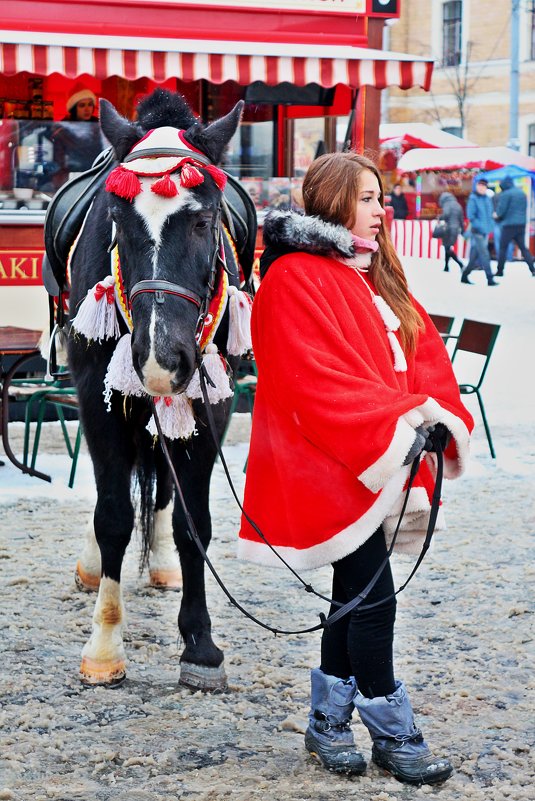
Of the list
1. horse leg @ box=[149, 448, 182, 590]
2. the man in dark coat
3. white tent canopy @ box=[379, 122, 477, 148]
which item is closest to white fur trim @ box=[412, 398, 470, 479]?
horse leg @ box=[149, 448, 182, 590]

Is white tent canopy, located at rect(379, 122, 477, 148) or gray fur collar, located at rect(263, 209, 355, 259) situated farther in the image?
white tent canopy, located at rect(379, 122, 477, 148)

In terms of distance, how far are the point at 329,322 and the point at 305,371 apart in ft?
0.48

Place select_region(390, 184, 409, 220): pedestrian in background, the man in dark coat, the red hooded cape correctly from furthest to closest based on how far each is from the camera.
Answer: select_region(390, 184, 409, 220): pedestrian in background < the man in dark coat < the red hooded cape

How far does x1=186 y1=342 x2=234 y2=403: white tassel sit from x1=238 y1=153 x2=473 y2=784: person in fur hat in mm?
482

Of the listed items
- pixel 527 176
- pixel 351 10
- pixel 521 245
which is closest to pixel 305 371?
pixel 351 10

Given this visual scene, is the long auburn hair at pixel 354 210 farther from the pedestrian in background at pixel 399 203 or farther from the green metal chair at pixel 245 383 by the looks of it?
the pedestrian in background at pixel 399 203

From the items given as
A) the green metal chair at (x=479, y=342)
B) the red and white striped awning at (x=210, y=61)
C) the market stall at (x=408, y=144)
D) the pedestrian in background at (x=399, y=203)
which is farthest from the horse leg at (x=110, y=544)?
the pedestrian in background at (x=399, y=203)

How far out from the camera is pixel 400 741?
3205 millimetres

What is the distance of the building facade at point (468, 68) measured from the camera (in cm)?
3359

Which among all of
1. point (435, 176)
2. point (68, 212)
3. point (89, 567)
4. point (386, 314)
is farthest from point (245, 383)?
point (435, 176)

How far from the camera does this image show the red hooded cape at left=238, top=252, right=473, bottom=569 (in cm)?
303

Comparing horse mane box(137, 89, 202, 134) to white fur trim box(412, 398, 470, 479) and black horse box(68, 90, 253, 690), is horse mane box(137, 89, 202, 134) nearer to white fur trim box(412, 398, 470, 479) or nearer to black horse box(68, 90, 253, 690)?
black horse box(68, 90, 253, 690)

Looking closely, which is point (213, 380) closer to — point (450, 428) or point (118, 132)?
point (118, 132)

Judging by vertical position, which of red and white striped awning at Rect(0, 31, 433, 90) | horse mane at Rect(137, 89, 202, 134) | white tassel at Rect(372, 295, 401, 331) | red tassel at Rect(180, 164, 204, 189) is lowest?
white tassel at Rect(372, 295, 401, 331)
